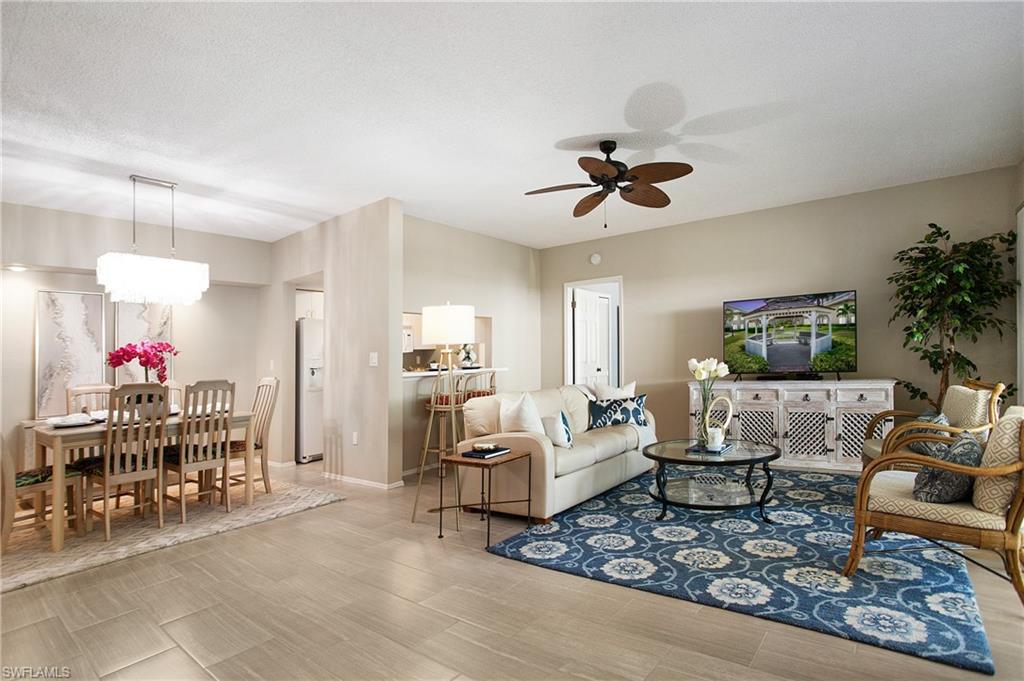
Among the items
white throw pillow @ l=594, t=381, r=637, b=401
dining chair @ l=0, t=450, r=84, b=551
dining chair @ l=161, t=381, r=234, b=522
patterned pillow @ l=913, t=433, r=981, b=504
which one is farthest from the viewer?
white throw pillow @ l=594, t=381, r=637, b=401

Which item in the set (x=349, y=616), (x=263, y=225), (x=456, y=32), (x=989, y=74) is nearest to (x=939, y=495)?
(x=989, y=74)

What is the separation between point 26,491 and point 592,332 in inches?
256

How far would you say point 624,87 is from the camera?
10.1ft

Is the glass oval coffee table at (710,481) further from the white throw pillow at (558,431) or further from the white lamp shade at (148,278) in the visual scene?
the white lamp shade at (148,278)

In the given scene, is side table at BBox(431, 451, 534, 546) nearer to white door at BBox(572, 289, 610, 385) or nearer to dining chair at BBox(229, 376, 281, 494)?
dining chair at BBox(229, 376, 281, 494)

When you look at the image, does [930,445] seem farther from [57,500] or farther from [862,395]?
[57,500]

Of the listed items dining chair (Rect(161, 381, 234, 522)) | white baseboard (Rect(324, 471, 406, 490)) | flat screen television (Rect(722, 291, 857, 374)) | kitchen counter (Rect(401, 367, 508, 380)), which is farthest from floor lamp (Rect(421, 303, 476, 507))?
flat screen television (Rect(722, 291, 857, 374))

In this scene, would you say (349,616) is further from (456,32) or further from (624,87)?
(624,87)

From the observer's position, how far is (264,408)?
192 inches

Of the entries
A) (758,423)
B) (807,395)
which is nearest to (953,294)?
(807,395)

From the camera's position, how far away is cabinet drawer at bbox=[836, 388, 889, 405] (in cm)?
491

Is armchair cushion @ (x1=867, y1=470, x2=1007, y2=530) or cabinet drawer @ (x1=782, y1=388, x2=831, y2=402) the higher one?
cabinet drawer @ (x1=782, y1=388, x2=831, y2=402)

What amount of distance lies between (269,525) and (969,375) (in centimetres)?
595

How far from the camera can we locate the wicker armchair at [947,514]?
240 centimetres
